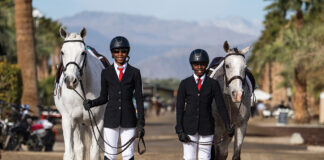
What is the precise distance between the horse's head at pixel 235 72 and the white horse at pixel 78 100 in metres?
1.93

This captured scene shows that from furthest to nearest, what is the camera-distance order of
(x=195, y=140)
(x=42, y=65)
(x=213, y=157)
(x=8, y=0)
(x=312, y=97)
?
(x=42, y=65)
(x=312, y=97)
(x=8, y=0)
(x=213, y=157)
(x=195, y=140)

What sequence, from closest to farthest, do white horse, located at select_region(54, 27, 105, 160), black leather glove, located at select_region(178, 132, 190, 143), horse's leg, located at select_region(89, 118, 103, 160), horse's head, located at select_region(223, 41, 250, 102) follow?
black leather glove, located at select_region(178, 132, 190, 143) → white horse, located at select_region(54, 27, 105, 160) → horse's leg, located at select_region(89, 118, 103, 160) → horse's head, located at select_region(223, 41, 250, 102)

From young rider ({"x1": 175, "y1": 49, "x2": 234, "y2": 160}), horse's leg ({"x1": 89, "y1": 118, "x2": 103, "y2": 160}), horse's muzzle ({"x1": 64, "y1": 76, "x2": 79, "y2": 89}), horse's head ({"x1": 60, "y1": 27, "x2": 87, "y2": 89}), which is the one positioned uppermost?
horse's head ({"x1": 60, "y1": 27, "x2": 87, "y2": 89})

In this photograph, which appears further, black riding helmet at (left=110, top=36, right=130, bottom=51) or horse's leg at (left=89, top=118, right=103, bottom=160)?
horse's leg at (left=89, top=118, right=103, bottom=160)

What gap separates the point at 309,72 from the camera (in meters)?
49.5

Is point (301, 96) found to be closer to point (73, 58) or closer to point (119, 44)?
point (73, 58)

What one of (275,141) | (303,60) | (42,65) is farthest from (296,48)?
(42,65)

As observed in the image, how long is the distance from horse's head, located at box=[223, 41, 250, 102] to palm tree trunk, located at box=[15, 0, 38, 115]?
18.7m

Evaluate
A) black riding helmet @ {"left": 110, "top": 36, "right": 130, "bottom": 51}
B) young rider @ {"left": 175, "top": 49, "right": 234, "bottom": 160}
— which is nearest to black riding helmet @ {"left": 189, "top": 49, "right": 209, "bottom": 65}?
young rider @ {"left": 175, "top": 49, "right": 234, "bottom": 160}

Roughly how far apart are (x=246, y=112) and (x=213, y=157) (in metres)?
0.89

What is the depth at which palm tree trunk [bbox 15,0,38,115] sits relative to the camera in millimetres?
29422

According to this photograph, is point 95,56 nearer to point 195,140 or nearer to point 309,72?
point 195,140

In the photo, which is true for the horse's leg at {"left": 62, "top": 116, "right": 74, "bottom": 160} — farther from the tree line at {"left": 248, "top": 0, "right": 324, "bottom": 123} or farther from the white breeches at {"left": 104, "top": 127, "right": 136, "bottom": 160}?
the tree line at {"left": 248, "top": 0, "right": 324, "bottom": 123}

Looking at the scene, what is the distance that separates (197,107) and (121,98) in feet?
3.35
